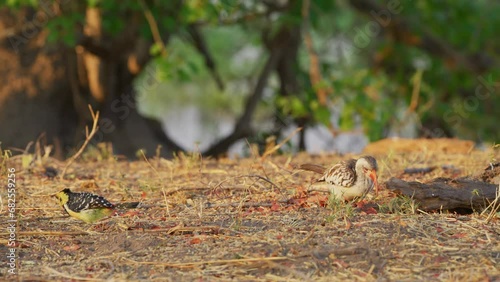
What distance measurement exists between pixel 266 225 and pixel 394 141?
152 inches

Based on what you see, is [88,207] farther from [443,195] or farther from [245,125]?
[245,125]

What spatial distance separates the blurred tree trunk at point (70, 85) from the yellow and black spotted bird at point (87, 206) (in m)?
5.48

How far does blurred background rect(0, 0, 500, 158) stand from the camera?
1005cm

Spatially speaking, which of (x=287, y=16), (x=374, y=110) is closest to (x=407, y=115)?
(x=374, y=110)

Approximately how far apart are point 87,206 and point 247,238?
890 mm

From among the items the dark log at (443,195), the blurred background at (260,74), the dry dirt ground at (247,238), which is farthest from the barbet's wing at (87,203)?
the blurred background at (260,74)

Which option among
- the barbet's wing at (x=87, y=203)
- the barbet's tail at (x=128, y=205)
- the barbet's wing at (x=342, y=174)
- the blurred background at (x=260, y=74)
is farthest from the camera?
the blurred background at (x=260, y=74)

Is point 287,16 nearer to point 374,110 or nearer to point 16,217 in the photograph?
point 374,110

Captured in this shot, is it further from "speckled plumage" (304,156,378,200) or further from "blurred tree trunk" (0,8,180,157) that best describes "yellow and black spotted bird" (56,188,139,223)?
"blurred tree trunk" (0,8,180,157)

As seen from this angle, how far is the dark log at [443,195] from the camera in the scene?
4556 mm

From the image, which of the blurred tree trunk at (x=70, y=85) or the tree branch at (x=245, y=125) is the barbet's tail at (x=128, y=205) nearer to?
the blurred tree trunk at (x=70, y=85)

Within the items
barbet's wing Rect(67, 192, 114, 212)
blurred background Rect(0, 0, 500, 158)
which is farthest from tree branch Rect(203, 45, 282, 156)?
barbet's wing Rect(67, 192, 114, 212)

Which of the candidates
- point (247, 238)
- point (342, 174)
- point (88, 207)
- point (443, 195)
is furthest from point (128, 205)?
point (443, 195)

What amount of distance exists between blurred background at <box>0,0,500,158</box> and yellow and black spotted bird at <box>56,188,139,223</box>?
→ 387 centimetres
